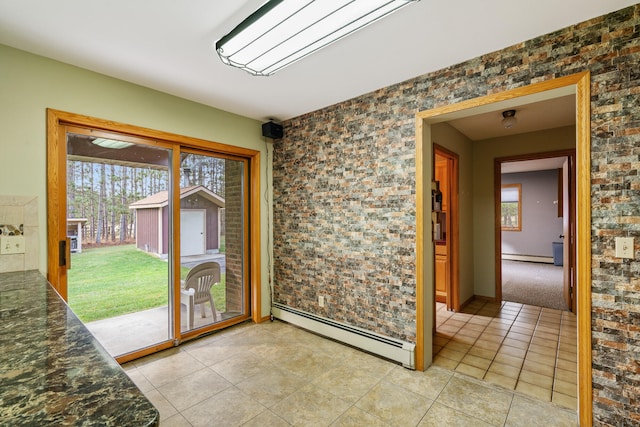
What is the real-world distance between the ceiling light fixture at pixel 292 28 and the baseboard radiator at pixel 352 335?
2.45 meters

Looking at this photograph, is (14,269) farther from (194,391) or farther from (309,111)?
(309,111)

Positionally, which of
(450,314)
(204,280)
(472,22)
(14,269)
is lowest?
(450,314)

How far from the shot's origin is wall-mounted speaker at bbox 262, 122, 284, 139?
3588mm

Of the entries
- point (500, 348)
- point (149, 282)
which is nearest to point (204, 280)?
point (149, 282)

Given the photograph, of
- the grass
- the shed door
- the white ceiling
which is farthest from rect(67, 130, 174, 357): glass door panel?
the white ceiling

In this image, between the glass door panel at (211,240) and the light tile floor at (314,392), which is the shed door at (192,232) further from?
the light tile floor at (314,392)

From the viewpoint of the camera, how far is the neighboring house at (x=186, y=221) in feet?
9.45

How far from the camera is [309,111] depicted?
337 cm

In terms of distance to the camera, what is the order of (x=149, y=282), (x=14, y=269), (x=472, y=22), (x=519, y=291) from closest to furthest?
(x=472, y=22) → (x=14, y=269) → (x=149, y=282) → (x=519, y=291)

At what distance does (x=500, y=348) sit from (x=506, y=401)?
0.96m

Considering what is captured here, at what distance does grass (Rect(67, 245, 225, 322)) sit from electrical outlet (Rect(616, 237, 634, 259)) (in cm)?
350

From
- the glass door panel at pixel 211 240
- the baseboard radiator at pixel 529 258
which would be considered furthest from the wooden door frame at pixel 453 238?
the baseboard radiator at pixel 529 258

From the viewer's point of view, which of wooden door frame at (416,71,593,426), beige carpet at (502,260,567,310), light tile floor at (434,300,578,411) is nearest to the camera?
wooden door frame at (416,71,593,426)

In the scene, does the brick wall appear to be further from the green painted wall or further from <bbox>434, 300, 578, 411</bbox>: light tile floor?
the green painted wall
